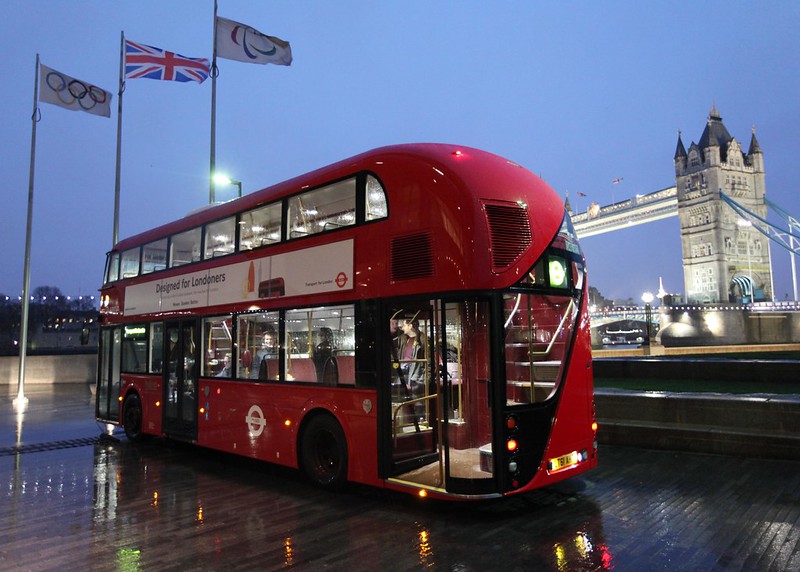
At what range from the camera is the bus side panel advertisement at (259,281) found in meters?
7.31

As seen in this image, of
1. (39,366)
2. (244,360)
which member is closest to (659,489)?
(244,360)

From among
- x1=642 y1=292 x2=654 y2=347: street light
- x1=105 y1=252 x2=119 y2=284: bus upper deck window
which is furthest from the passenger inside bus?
x1=642 y1=292 x2=654 y2=347: street light

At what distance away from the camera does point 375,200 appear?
273 inches

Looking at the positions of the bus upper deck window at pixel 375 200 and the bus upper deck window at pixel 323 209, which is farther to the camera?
the bus upper deck window at pixel 323 209

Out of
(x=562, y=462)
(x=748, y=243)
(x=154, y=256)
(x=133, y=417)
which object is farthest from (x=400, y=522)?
(x=748, y=243)

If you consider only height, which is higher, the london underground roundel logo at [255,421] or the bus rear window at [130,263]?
the bus rear window at [130,263]

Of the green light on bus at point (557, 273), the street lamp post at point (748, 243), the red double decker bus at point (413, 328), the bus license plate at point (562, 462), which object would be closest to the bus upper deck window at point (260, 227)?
the red double decker bus at point (413, 328)

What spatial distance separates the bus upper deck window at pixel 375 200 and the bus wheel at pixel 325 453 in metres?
2.70

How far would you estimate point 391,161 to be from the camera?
268 inches

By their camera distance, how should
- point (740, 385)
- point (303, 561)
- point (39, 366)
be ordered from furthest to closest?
point (39, 366)
point (740, 385)
point (303, 561)

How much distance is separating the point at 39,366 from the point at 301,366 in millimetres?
25664

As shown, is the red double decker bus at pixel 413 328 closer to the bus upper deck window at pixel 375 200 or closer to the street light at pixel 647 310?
the bus upper deck window at pixel 375 200

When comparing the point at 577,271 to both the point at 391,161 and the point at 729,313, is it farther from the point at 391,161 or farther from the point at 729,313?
the point at 729,313

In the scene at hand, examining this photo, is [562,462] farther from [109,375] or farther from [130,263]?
[109,375]
